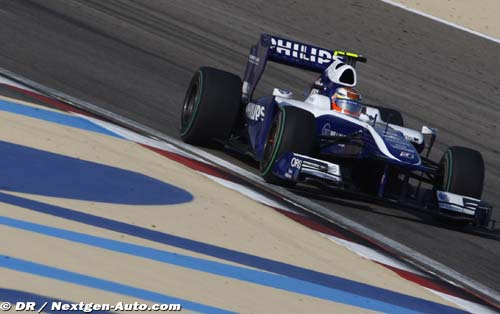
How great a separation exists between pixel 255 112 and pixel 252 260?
3872mm

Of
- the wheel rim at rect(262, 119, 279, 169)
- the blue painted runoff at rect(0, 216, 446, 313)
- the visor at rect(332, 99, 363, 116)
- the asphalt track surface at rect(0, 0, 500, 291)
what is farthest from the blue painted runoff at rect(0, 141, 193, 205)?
the visor at rect(332, 99, 363, 116)

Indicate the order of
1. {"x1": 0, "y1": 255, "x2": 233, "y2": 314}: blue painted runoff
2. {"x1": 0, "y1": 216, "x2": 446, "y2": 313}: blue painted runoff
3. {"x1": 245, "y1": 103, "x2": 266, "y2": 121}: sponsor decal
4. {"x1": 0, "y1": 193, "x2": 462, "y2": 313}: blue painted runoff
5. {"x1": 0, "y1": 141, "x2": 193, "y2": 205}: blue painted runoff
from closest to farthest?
{"x1": 0, "y1": 255, "x2": 233, "y2": 314}: blue painted runoff
{"x1": 0, "y1": 216, "x2": 446, "y2": 313}: blue painted runoff
{"x1": 0, "y1": 193, "x2": 462, "y2": 313}: blue painted runoff
{"x1": 0, "y1": 141, "x2": 193, "y2": 205}: blue painted runoff
{"x1": 245, "y1": 103, "x2": 266, "y2": 121}: sponsor decal

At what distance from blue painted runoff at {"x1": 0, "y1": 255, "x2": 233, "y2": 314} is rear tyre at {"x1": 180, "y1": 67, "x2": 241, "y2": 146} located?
504 cm

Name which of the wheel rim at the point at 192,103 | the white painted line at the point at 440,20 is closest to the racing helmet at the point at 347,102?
the wheel rim at the point at 192,103

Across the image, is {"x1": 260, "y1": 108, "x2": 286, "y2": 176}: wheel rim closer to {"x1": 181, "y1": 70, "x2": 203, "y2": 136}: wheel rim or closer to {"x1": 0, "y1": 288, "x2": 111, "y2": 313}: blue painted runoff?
{"x1": 181, "y1": 70, "x2": 203, "y2": 136}: wheel rim

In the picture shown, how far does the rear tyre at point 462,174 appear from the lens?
1039 cm

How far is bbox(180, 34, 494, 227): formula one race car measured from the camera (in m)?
10.1

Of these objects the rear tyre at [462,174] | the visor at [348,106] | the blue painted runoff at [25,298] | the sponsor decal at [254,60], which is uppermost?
the sponsor decal at [254,60]

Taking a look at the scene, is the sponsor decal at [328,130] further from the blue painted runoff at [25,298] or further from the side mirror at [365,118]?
the blue painted runoff at [25,298]

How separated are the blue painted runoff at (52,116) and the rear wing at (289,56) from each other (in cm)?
175

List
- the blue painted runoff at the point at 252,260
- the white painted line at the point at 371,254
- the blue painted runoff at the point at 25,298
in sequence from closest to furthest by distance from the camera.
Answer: the blue painted runoff at the point at 25,298 → the blue painted runoff at the point at 252,260 → the white painted line at the point at 371,254

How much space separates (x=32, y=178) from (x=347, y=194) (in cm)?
351

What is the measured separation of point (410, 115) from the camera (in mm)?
16547

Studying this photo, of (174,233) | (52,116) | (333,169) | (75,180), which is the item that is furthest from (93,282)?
(52,116)
